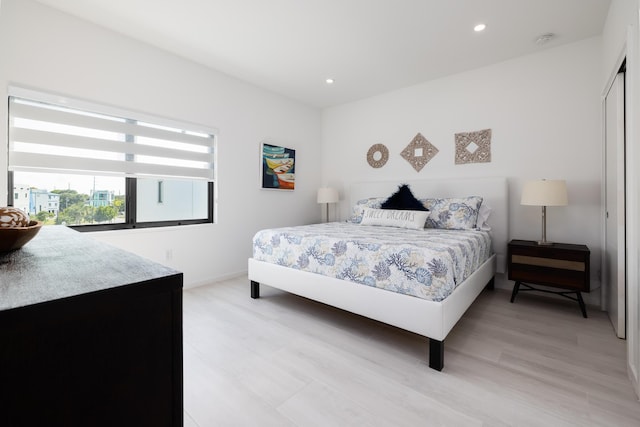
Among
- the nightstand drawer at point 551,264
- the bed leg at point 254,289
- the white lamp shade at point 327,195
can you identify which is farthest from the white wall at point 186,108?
the nightstand drawer at point 551,264

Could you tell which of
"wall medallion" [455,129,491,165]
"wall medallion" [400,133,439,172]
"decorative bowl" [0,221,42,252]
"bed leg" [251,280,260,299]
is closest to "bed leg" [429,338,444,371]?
"bed leg" [251,280,260,299]

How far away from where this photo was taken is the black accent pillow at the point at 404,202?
11.3 ft

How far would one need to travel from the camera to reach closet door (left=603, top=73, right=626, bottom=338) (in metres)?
2.14

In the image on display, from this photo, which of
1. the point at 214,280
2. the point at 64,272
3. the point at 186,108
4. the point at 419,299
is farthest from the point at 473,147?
the point at 64,272

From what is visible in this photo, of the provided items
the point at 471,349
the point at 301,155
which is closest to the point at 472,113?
the point at 301,155

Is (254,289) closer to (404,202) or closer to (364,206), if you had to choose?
(364,206)

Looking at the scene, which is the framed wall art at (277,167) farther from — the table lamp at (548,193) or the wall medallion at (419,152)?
the table lamp at (548,193)

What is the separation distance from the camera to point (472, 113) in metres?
3.51

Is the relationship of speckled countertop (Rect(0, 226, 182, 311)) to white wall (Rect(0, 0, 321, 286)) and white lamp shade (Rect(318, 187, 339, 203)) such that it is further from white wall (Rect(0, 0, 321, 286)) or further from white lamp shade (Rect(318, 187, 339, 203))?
white lamp shade (Rect(318, 187, 339, 203))

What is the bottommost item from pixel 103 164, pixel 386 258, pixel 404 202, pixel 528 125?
pixel 386 258

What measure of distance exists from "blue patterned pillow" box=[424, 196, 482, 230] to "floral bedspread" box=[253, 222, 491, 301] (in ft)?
0.75

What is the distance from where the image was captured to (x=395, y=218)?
3.28 metres

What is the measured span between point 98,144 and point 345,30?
99.7 inches

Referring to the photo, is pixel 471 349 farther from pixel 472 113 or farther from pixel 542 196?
pixel 472 113
